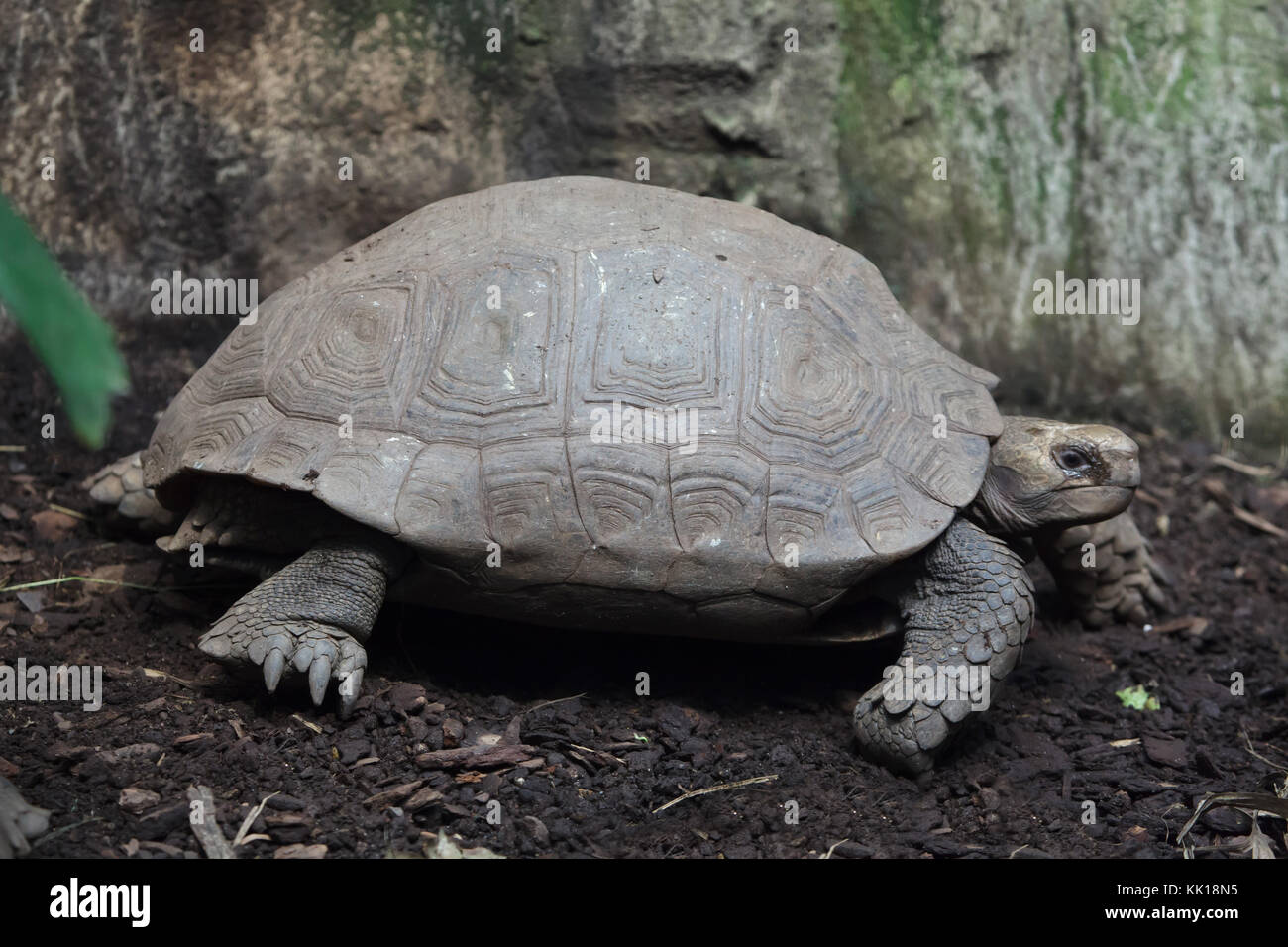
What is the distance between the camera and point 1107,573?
17.9 feet

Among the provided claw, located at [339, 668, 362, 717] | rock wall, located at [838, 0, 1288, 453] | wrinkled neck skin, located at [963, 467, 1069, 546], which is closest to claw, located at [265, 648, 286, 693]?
claw, located at [339, 668, 362, 717]

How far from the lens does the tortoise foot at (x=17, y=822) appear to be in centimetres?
310

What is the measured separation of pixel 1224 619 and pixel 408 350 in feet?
13.8

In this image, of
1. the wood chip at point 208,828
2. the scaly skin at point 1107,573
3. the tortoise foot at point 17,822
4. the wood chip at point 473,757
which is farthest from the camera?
the scaly skin at point 1107,573

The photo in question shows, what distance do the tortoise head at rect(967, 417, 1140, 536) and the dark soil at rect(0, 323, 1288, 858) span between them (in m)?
0.80

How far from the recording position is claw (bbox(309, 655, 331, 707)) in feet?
13.0

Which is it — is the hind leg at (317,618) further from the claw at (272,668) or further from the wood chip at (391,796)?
the wood chip at (391,796)

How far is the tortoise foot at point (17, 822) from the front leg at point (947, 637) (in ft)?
8.90

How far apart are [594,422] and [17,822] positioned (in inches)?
86.4

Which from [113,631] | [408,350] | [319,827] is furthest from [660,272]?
[113,631]

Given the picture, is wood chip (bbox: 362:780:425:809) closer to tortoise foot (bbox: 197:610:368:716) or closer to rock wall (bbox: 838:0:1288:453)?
tortoise foot (bbox: 197:610:368:716)

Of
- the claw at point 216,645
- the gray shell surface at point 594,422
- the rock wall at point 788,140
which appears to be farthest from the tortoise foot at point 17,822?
the rock wall at point 788,140

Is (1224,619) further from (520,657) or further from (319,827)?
(319,827)

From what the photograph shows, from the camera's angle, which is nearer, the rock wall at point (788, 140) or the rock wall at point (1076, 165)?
the rock wall at point (788, 140)
